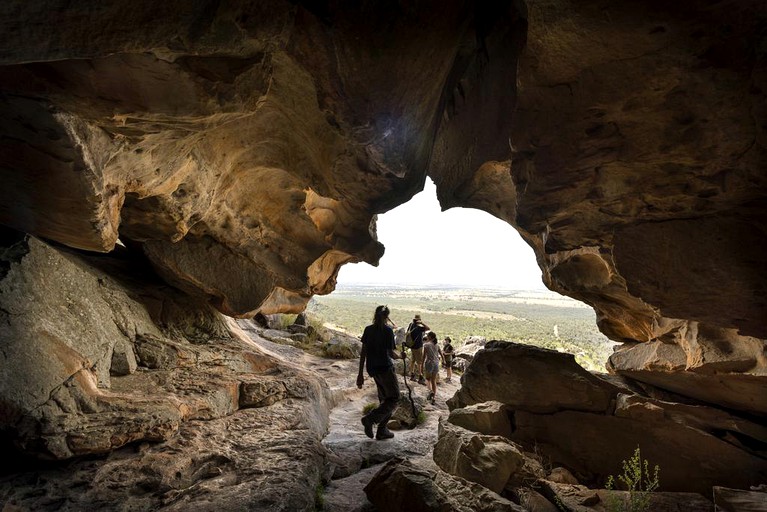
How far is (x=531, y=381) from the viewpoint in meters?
6.55

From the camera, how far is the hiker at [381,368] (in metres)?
6.25

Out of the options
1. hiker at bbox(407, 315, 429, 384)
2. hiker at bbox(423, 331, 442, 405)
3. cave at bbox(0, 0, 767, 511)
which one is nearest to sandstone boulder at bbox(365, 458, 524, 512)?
cave at bbox(0, 0, 767, 511)

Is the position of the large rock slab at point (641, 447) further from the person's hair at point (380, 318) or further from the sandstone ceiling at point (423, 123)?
the person's hair at point (380, 318)

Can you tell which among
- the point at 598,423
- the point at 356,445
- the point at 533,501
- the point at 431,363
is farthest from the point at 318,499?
the point at 431,363

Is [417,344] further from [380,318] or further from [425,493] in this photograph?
[425,493]

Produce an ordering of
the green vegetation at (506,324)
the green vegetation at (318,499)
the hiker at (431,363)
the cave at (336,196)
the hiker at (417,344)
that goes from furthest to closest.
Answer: the green vegetation at (506,324) → the hiker at (417,344) → the hiker at (431,363) → the green vegetation at (318,499) → the cave at (336,196)

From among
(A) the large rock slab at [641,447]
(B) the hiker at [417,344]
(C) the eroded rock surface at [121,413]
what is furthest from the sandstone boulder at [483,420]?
(B) the hiker at [417,344]

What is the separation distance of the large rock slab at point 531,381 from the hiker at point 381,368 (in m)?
1.82

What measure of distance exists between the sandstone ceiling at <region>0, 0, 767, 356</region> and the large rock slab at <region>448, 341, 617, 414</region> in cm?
149

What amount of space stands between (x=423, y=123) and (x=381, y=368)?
14.6 ft

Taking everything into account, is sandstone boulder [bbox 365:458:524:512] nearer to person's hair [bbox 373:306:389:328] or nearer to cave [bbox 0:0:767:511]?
cave [bbox 0:0:767:511]

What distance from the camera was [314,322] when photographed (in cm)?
1944

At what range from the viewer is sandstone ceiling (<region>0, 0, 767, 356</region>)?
2.80m

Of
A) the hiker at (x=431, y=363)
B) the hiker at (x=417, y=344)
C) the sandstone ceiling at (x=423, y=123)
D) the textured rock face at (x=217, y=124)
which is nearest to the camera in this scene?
the textured rock face at (x=217, y=124)
